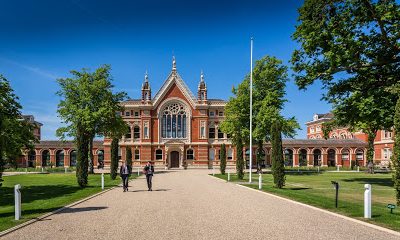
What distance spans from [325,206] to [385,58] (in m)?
13.8

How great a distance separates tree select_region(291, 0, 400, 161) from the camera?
21562 mm

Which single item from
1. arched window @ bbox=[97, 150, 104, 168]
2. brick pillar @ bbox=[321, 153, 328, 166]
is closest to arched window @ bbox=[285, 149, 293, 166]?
brick pillar @ bbox=[321, 153, 328, 166]

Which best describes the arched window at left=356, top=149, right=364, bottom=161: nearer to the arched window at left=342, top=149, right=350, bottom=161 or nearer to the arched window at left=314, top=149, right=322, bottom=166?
the arched window at left=342, top=149, right=350, bottom=161

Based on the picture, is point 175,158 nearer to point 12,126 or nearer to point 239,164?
point 239,164

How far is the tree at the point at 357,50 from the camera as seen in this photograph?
70.7 feet

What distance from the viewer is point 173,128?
2377 inches

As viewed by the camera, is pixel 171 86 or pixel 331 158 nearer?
pixel 171 86

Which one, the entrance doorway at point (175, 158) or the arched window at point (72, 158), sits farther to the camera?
the arched window at point (72, 158)

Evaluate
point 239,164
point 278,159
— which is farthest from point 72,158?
point 278,159

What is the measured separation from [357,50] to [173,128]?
41.1 meters

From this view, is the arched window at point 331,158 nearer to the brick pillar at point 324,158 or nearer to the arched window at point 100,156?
the brick pillar at point 324,158

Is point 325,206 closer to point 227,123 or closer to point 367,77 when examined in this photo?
point 367,77

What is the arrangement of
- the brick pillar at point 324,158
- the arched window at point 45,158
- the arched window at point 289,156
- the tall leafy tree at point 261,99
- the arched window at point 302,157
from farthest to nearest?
1. the arched window at point 289,156
2. the arched window at point 302,157
3. the arched window at point 45,158
4. the brick pillar at point 324,158
5. the tall leafy tree at point 261,99

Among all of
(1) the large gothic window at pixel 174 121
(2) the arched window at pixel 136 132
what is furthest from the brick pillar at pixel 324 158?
(2) the arched window at pixel 136 132
